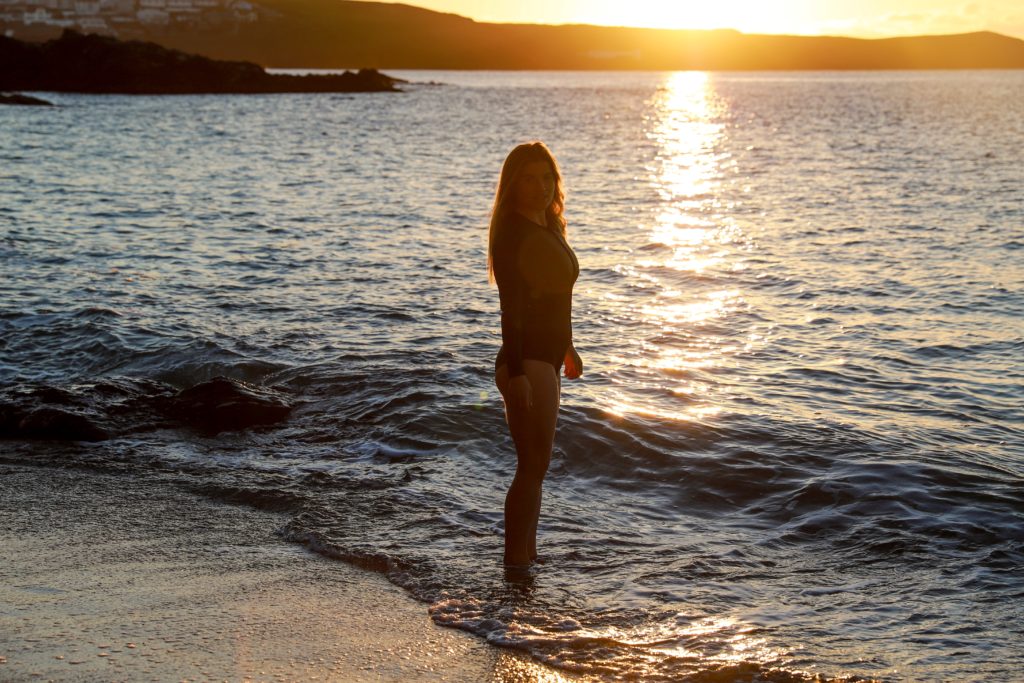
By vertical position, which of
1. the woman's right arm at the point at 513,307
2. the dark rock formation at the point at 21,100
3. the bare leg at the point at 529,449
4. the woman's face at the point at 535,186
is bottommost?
the bare leg at the point at 529,449

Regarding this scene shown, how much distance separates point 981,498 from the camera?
757 cm

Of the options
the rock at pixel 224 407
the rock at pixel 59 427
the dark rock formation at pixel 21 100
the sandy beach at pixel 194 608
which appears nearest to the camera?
the sandy beach at pixel 194 608

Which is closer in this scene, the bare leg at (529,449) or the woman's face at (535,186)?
the woman's face at (535,186)

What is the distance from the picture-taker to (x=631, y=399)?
10.1 m

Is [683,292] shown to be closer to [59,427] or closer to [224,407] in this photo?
[224,407]

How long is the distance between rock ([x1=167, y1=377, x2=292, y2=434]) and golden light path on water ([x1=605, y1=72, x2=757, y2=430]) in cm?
325

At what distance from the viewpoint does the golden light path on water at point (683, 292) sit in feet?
33.9

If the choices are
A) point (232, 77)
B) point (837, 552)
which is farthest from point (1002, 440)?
point (232, 77)

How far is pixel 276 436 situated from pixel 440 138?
4552 cm

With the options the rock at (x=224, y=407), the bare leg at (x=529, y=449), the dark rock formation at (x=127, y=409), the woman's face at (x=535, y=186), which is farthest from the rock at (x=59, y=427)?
the woman's face at (x=535, y=186)

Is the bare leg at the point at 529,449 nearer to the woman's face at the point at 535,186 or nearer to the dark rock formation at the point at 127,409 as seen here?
the woman's face at the point at 535,186

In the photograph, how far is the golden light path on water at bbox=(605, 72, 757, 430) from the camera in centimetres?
1032

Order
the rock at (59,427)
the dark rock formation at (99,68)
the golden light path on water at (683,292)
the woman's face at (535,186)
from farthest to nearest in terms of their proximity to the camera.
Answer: the dark rock formation at (99,68)
the golden light path on water at (683,292)
the rock at (59,427)
the woman's face at (535,186)

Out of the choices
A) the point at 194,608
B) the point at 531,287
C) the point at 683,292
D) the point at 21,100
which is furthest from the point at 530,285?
the point at 21,100
